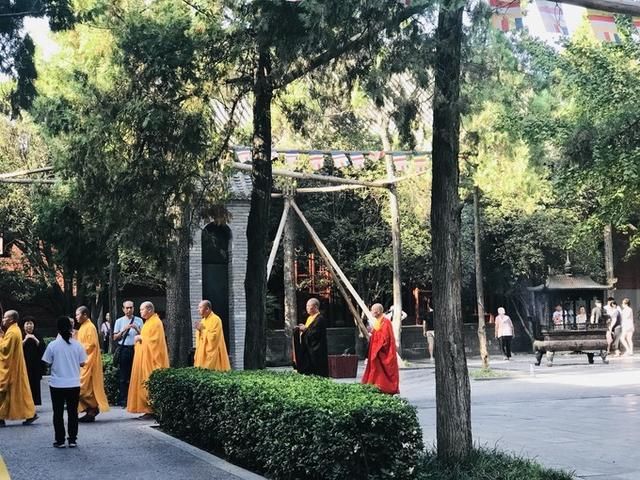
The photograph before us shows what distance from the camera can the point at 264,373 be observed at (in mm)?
10375

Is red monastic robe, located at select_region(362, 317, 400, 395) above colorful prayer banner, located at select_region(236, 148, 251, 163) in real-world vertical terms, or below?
below

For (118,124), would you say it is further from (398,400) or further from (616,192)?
(616,192)

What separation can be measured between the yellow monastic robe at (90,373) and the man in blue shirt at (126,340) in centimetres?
137

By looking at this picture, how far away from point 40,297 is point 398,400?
25700 mm

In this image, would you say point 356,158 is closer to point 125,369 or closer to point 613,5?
point 125,369

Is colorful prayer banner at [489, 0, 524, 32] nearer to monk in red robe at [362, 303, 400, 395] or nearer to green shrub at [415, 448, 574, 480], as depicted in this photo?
green shrub at [415, 448, 574, 480]

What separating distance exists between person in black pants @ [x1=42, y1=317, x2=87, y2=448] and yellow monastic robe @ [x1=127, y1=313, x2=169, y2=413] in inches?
109

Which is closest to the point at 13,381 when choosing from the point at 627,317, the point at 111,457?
the point at 111,457

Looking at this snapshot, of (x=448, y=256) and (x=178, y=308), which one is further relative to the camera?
(x=178, y=308)

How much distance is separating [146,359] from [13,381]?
2.06 m

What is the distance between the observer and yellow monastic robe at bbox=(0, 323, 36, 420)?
13.2 metres

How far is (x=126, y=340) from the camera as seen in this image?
1501 centimetres

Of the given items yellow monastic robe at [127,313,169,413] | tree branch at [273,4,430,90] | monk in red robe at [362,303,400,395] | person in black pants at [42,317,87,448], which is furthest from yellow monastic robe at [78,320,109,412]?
tree branch at [273,4,430,90]

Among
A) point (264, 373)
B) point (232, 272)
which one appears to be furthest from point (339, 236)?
point (264, 373)
